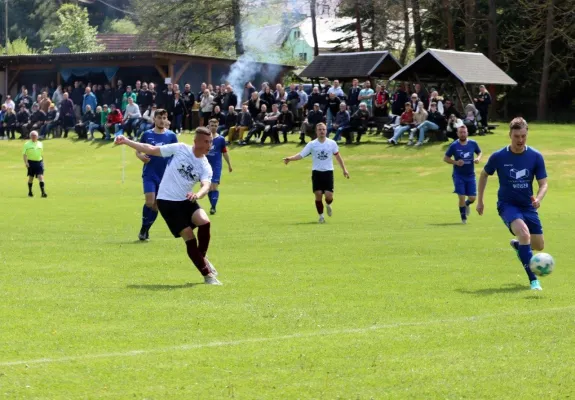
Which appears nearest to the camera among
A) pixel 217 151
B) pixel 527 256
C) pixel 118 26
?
pixel 527 256

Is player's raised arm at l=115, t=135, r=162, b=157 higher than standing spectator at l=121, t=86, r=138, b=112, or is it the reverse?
player's raised arm at l=115, t=135, r=162, b=157

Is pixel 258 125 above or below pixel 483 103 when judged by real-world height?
below

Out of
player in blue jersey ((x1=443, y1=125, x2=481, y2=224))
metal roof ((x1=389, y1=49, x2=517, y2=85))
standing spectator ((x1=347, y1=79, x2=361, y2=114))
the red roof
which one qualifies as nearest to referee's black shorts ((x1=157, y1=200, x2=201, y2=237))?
player in blue jersey ((x1=443, y1=125, x2=481, y2=224))

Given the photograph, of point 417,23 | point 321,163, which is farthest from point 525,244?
point 417,23

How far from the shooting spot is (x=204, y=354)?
8.34m

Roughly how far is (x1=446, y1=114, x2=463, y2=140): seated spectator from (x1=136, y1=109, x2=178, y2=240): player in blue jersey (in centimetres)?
2184

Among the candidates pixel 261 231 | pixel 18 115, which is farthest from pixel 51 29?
pixel 261 231

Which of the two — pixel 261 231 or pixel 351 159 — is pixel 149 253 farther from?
pixel 351 159

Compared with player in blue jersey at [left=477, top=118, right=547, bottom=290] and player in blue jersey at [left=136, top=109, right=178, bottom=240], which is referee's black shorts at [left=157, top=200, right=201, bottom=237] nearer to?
player in blue jersey at [left=477, top=118, right=547, bottom=290]

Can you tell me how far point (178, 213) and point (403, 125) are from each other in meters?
29.0

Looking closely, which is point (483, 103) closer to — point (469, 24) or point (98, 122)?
point (469, 24)

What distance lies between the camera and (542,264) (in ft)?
39.6

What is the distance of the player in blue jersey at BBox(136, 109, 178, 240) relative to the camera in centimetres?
1725

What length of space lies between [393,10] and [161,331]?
175 ft
